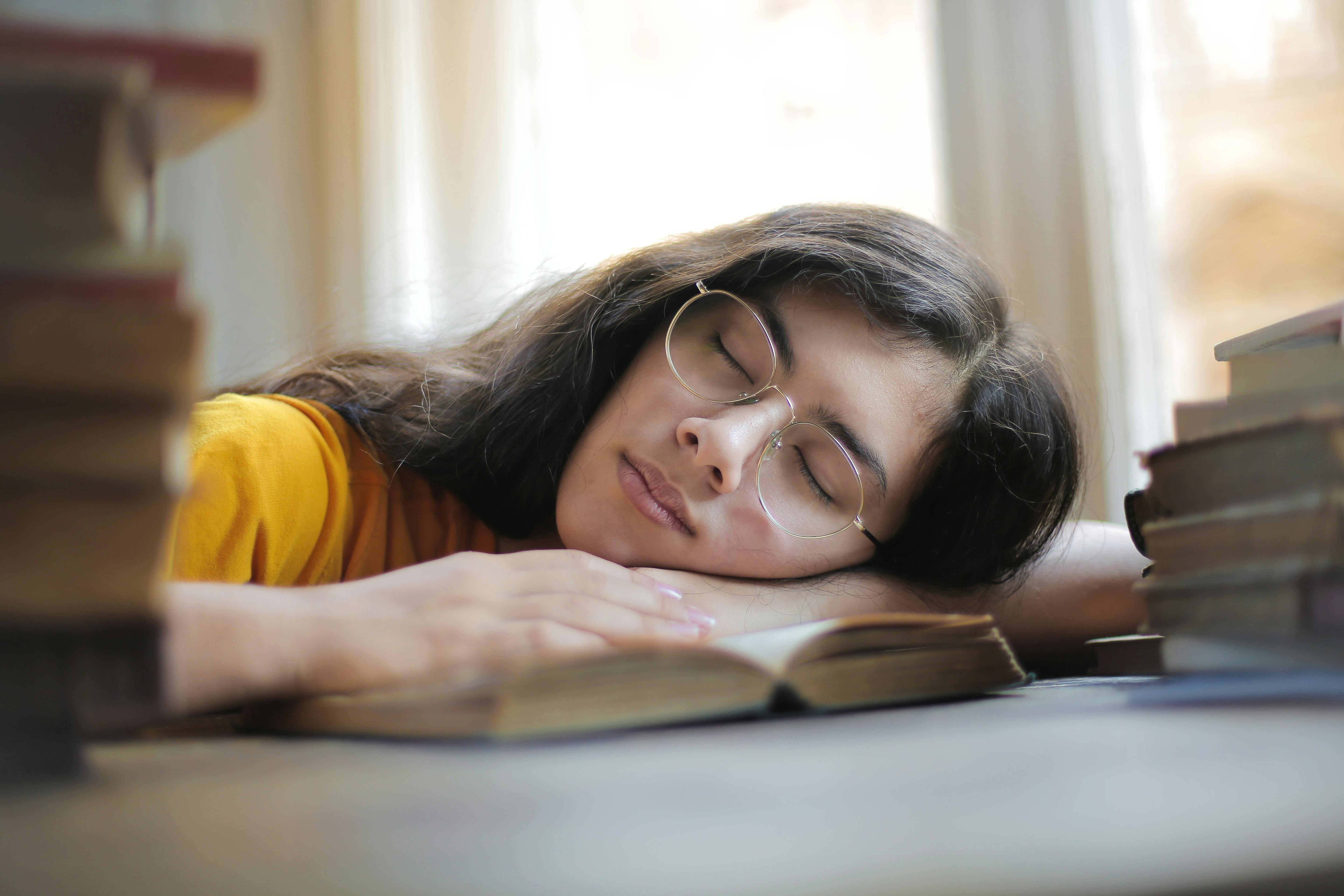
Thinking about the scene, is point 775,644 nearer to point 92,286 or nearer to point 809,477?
point 92,286

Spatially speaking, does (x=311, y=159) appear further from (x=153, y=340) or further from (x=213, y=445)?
(x=153, y=340)

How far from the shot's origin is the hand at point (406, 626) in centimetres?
45

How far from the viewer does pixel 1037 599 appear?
91 centimetres

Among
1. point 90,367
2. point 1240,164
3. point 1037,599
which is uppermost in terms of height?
point 1240,164

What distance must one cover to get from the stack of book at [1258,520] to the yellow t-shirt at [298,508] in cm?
55

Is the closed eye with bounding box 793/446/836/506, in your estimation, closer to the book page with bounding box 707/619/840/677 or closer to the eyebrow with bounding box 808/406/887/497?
the eyebrow with bounding box 808/406/887/497

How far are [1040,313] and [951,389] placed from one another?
934mm

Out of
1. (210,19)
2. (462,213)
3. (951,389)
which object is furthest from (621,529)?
(210,19)

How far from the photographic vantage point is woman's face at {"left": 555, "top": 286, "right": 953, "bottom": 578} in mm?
843

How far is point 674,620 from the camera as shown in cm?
62

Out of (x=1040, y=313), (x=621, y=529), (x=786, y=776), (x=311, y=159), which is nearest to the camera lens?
(x=786, y=776)

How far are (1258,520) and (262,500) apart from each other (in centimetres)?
66

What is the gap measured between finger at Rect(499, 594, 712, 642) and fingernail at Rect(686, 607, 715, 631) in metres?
0.02

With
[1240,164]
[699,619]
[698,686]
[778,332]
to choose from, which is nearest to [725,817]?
[698,686]
